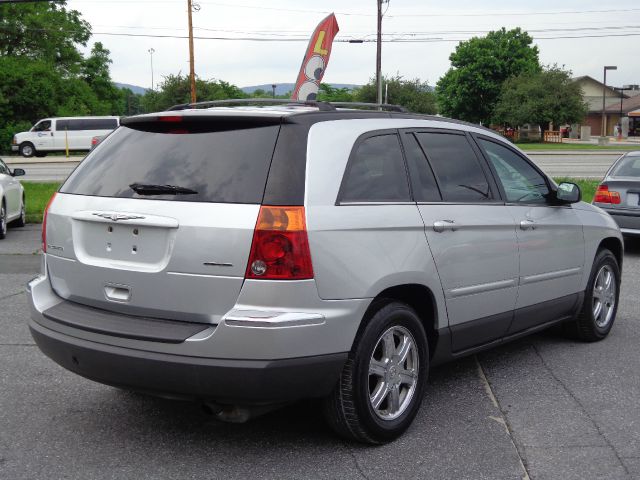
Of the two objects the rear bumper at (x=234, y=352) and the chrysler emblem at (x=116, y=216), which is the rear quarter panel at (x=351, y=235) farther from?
the chrysler emblem at (x=116, y=216)

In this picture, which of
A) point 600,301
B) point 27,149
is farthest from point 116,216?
point 27,149

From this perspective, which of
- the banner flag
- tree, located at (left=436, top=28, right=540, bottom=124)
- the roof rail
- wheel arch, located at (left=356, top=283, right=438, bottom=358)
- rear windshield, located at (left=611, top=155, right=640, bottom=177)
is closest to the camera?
wheel arch, located at (left=356, top=283, right=438, bottom=358)

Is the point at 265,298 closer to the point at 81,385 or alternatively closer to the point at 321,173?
the point at 321,173

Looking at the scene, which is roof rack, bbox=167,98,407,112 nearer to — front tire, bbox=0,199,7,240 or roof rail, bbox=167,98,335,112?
roof rail, bbox=167,98,335,112

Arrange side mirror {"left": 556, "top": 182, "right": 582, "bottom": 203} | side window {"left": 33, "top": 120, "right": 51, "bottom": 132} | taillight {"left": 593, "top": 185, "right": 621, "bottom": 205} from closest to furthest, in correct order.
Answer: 1. side mirror {"left": 556, "top": 182, "right": 582, "bottom": 203}
2. taillight {"left": 593, "top": 185, "right": 621, "bottom": 205}
3. side window {"left": 33, "top": 120, "right": 51, "bottom": 132}

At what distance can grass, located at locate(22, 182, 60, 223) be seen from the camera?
1490 centimetres

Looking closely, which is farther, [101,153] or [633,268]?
[633,268]

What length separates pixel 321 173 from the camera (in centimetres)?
386

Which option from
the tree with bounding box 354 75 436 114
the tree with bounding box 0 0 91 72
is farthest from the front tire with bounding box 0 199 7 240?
the tree with bounding box 354 75 436 114

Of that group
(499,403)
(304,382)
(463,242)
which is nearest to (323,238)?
(304,382)

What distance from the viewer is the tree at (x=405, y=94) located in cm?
7062

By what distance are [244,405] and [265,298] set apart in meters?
0.59

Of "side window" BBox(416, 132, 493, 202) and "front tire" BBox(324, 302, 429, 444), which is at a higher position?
"side window" BBox(416, 132, 493, 202)

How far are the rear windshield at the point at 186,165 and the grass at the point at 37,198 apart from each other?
8814mm
